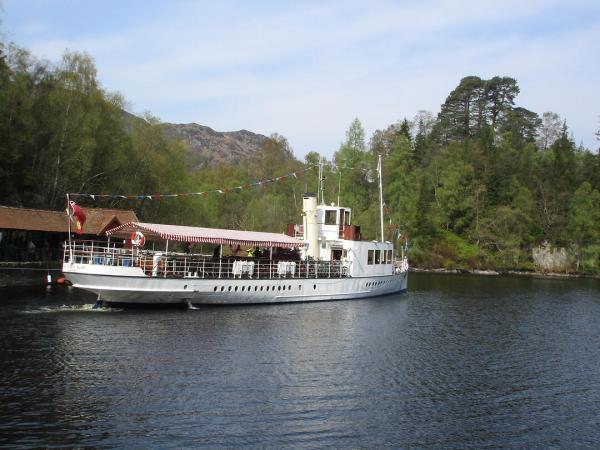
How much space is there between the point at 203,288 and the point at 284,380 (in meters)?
14.8

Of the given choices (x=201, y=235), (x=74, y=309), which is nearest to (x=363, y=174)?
(x=201, y=235)

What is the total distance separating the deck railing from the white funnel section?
196cm

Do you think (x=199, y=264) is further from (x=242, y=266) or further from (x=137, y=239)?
(x=137, y=239)

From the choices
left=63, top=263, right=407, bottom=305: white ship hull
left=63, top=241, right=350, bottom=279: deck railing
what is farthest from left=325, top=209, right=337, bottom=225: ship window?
left=63, top=263, right=407, bottom=305: white ship hull

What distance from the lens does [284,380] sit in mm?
19156

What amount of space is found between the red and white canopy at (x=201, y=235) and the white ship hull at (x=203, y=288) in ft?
7.55

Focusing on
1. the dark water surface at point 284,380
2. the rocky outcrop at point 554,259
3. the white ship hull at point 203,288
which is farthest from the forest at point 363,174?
the dark water surface at point 284,380

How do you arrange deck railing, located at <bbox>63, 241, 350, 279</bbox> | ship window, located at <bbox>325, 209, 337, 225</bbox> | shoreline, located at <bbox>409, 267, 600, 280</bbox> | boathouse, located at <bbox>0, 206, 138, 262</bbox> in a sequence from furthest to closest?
shoreline, located at <bbox>409, 267, 600, 280</bbox>
ship window, located at <bbox>325, 209, 337, 225</bbox>
boathouse, located at <bbox>0, 206, 138, 262</bbox>
deck railing, located at <bbox>63, 241, 350, 279</bbox>

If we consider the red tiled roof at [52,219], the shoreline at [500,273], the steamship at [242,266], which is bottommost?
the shoreline at [500,273]

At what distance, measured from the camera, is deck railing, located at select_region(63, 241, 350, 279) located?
30469 mm

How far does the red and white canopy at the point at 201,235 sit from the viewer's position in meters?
31.9

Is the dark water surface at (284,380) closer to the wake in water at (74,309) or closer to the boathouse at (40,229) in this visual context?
the wake in water at (74,309)

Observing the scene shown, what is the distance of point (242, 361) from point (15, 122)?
36.9 meters

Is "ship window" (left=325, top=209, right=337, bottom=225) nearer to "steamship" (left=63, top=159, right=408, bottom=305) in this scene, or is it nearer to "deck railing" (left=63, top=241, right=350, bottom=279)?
"steamship" (left=63, top=159, right=408, bottom=305)
